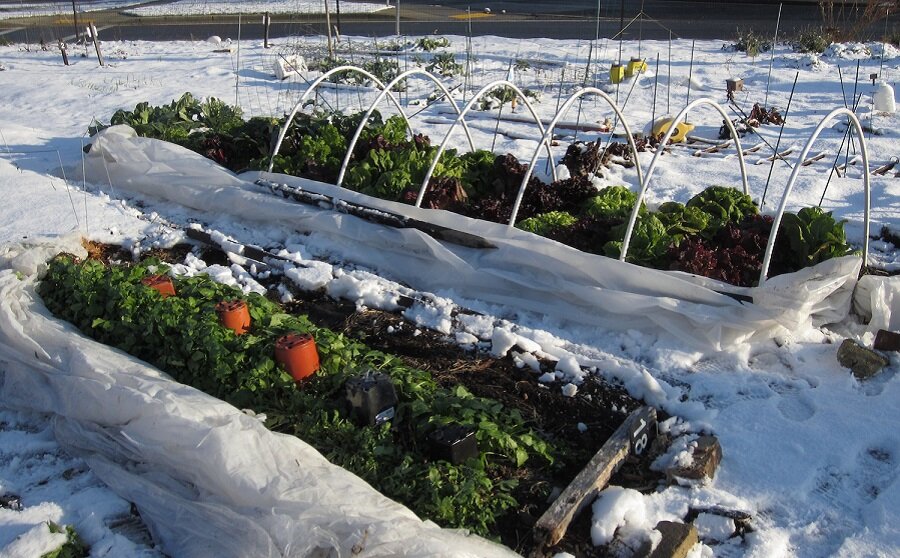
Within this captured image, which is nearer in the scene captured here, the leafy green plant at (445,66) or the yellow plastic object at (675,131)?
the yellow plastic object at (675,131)

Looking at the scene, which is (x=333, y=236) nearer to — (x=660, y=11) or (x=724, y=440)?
(x=724, y=440)

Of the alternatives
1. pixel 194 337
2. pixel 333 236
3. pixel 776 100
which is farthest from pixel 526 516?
pixel 776 100

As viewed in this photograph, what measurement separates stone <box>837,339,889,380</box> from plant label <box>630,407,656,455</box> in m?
1.26

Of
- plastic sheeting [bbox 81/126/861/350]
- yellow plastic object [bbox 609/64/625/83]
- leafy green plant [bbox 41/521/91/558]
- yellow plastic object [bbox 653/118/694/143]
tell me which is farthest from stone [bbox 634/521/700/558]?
yellow plastic object [bbox 609/64/625/83]

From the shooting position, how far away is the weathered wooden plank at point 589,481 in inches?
128

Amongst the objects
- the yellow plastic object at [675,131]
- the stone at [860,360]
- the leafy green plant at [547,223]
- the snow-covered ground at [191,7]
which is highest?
the snow-covered ground at [191,7]

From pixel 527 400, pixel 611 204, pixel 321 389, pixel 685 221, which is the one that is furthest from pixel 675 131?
pixel 321 389

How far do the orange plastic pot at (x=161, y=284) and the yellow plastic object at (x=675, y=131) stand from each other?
5.80m

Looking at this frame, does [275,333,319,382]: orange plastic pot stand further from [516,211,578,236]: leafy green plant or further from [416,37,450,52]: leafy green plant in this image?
[416,37,450,52]: leafy green plant

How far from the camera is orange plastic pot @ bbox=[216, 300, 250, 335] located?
4238mm

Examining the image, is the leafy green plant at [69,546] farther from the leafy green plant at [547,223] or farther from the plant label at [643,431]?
the leafy green plant at [547,223]

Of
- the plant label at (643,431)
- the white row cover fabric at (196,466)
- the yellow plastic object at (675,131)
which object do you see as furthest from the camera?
the yellow plastic object at (675,131)

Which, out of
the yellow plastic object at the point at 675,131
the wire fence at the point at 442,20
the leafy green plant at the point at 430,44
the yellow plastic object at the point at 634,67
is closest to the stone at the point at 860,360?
the yellow plastic object at the point at 675,131

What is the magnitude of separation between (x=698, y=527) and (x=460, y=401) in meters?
1.20
